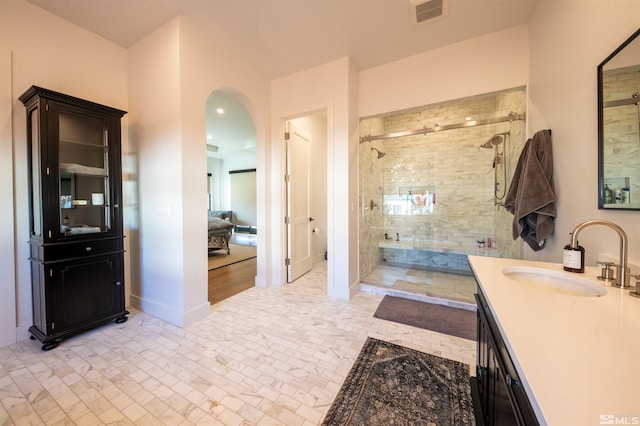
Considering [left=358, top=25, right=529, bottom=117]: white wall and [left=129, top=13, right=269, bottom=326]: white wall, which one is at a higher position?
[left=358, top=25, right=529, bottom=117]: white wall

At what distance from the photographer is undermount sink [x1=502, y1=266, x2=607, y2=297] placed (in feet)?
3.51

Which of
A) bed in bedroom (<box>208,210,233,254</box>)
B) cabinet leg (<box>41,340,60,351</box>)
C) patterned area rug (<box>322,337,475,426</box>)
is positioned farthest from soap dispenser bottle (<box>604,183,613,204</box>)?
bed in bedroom (<box>208,210,233,254</box>)

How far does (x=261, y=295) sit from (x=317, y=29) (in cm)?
306

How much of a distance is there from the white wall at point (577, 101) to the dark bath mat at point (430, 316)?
2.99 ft

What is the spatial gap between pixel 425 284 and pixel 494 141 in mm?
2170

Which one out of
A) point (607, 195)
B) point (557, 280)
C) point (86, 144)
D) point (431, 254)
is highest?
point (86, 144)

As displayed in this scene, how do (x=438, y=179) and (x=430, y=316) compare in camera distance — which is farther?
(x=438, y=179)

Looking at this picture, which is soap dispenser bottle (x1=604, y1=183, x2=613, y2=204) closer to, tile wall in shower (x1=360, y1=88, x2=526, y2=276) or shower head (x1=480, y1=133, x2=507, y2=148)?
tile wall in shower (x1=360, y1=88, x2=526, y2=276)

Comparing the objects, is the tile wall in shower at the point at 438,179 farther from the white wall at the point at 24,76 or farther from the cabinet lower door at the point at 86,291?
the white wall at the point at 24,76

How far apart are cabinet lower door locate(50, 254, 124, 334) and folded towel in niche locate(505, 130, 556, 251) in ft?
11.9

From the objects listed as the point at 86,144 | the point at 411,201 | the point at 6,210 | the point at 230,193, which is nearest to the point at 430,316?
the point at 411,201

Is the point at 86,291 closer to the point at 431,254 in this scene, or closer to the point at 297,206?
the point at 297,206

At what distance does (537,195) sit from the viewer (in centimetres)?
174

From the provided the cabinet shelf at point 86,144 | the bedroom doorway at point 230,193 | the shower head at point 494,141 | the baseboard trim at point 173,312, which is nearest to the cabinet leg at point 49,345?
the baseboard trim at point 173,312
